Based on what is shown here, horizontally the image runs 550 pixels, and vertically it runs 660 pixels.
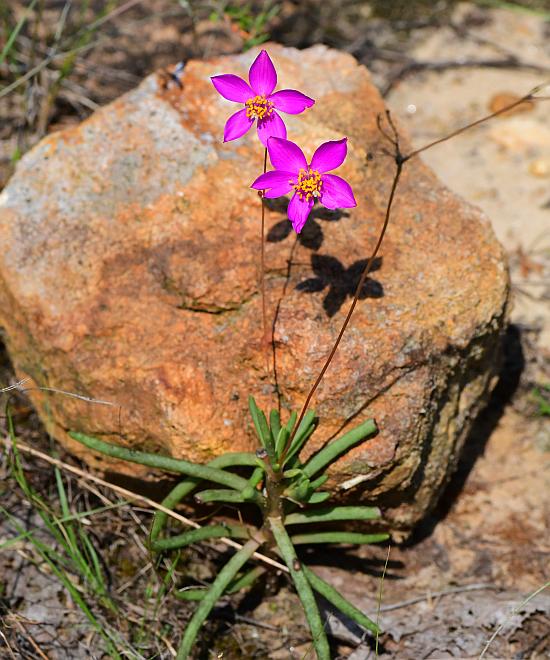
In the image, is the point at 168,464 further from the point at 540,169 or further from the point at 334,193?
the point at 540,169

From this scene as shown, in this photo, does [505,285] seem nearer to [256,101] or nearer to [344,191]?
[344,191]

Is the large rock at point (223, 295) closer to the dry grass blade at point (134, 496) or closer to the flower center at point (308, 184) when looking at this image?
the dry grass blade at point (134, 496)

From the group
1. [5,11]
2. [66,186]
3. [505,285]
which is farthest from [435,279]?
[5,11]

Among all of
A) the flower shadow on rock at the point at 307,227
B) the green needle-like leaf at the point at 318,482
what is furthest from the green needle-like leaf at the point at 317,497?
the flower shadow on rock at the point at 307,227

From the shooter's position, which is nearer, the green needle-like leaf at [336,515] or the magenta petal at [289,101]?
the magenta petal at [289,101]

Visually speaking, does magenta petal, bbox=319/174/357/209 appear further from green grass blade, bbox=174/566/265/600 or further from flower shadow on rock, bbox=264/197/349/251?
green grass blade, bbox=174/566/265/600

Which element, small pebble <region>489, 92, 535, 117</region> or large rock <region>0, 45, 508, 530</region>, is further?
small pebble <region>489, 92, 535, 117</region>

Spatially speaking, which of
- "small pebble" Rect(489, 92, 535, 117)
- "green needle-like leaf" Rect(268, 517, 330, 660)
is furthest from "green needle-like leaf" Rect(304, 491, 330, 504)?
"small pebble" Rect(489, 92, 535, 117)
